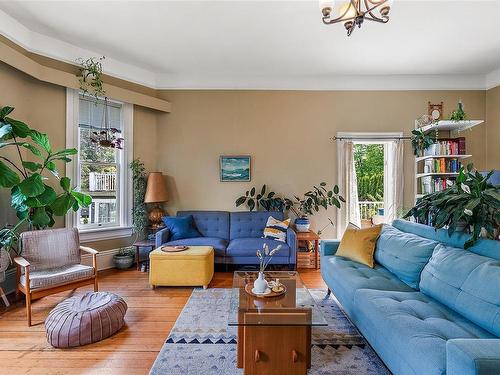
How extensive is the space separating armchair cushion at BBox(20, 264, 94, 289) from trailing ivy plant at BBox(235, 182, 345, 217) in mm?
2408

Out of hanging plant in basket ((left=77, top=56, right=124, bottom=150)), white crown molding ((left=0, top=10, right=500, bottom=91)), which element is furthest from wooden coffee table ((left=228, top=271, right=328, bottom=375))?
white crown molding ((left=0, top=10, right=500, bottom=91))

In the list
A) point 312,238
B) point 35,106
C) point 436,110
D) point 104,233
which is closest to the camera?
point 35,106

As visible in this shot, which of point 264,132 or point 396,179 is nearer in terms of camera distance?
point 396,179

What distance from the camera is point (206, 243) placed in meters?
3.86

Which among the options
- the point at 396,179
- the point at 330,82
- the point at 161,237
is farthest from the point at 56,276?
the point at 396,179

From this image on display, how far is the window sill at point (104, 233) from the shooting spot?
390 cm

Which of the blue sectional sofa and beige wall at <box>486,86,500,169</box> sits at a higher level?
beige wall at <box>486,86,500,169</box>

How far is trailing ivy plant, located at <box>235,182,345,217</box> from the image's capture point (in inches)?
173

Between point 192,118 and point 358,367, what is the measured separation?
4.14 m

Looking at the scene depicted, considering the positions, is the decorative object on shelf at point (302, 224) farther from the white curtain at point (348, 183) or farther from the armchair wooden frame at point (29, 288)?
the armchair wooden frame at point (29, 288)

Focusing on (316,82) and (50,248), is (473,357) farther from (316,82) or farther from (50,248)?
(316,82)

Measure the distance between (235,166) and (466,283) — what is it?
350 cm

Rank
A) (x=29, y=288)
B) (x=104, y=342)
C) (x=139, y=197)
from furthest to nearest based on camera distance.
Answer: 1. (x=139, y=197)
2. (x=29, y=288)
3. (x=104, y=342)

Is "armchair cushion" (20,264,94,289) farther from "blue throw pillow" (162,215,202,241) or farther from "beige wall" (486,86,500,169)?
"beige wall" (486,86,500,169)
